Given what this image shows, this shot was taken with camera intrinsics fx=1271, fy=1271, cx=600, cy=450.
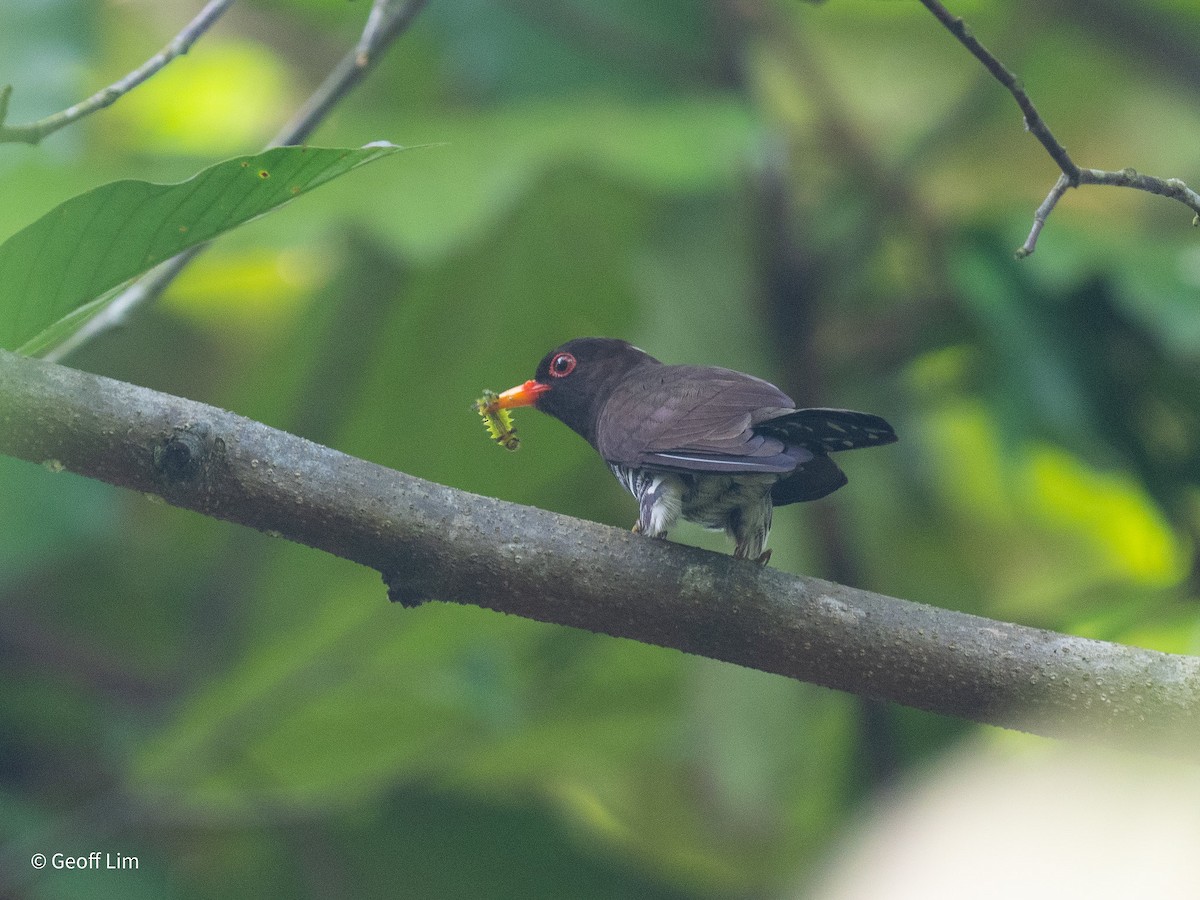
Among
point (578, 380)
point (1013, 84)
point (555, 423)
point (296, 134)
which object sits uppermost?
point (1013, 84)

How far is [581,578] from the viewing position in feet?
5.40

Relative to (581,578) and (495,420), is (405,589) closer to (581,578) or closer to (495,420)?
(581,578)

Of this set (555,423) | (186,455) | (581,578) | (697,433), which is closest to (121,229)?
(186,455)

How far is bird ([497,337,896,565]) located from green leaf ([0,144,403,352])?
2.42ft

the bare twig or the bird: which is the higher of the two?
the bare twig

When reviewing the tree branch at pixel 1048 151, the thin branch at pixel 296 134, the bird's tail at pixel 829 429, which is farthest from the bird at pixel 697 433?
the thin branch at pixel 296 134

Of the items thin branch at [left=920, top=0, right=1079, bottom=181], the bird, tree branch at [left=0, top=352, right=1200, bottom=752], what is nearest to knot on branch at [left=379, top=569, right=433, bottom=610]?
tree branch at [left=0, top=352, right=1200, bottom=752]

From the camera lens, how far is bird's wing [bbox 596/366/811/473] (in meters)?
1.84

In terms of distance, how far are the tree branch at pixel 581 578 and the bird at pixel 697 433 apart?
234 millimetres

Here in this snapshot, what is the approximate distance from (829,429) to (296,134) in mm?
954

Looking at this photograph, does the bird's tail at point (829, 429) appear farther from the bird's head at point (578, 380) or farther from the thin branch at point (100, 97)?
the thin branch at point (100, 97)

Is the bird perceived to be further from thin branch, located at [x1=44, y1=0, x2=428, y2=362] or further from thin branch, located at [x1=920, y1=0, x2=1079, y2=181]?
thin branch, located at [x1=44, y1=0, x2=428, y2=362]

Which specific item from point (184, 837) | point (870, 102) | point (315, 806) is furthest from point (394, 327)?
point (870, 102)

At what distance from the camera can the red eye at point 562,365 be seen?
237 centimetres
